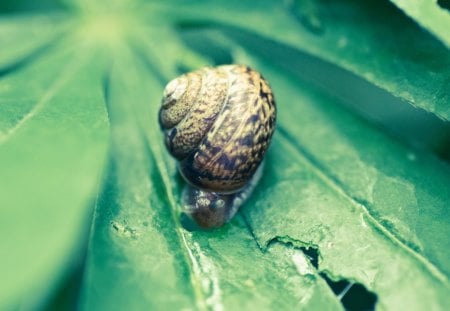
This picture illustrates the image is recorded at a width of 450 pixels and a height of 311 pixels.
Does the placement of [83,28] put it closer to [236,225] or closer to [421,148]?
[236,225]

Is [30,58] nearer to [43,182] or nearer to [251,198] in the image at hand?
[251,198]

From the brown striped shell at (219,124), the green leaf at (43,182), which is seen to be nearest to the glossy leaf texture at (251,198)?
the green leaf at (43,182)

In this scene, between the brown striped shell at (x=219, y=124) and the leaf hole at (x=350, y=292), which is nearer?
the leaf hole at (x=350, y=292)

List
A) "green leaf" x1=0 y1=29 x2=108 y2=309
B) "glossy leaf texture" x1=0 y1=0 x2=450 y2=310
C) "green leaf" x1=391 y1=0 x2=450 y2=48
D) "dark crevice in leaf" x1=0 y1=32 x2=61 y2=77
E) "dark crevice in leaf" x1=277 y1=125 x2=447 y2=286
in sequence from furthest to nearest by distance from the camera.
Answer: "dark crevice in leaf" x1=0 y1=32 x2=61 y2=77
"dark crevice in leaf" x1=277 y1=125 x2=447 y2=286
"green leaf" x1=391 y1=0 x2=450 y2=48
"glossy leaf texture" x1=0 y1=0 x2=450 y2=310
"green leaf" x1=0 y1=29 x2=108 y2=309

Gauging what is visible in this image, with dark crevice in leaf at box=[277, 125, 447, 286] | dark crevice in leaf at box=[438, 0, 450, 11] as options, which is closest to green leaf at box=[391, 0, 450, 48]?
dark crevice in leaf at box=[438, 0, 450, 11]

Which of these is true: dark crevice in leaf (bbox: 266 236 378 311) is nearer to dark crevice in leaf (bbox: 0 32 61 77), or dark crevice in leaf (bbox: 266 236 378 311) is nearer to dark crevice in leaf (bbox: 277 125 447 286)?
dark crevice in leaf (bbox: 277 125 447 286)

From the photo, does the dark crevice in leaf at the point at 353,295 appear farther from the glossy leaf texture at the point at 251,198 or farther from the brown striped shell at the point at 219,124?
the brown striped shell at the point at 219,124

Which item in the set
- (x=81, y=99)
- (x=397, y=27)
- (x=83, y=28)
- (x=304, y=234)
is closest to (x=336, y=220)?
(x=304, y=234)

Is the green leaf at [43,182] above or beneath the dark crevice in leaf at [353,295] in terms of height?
above
